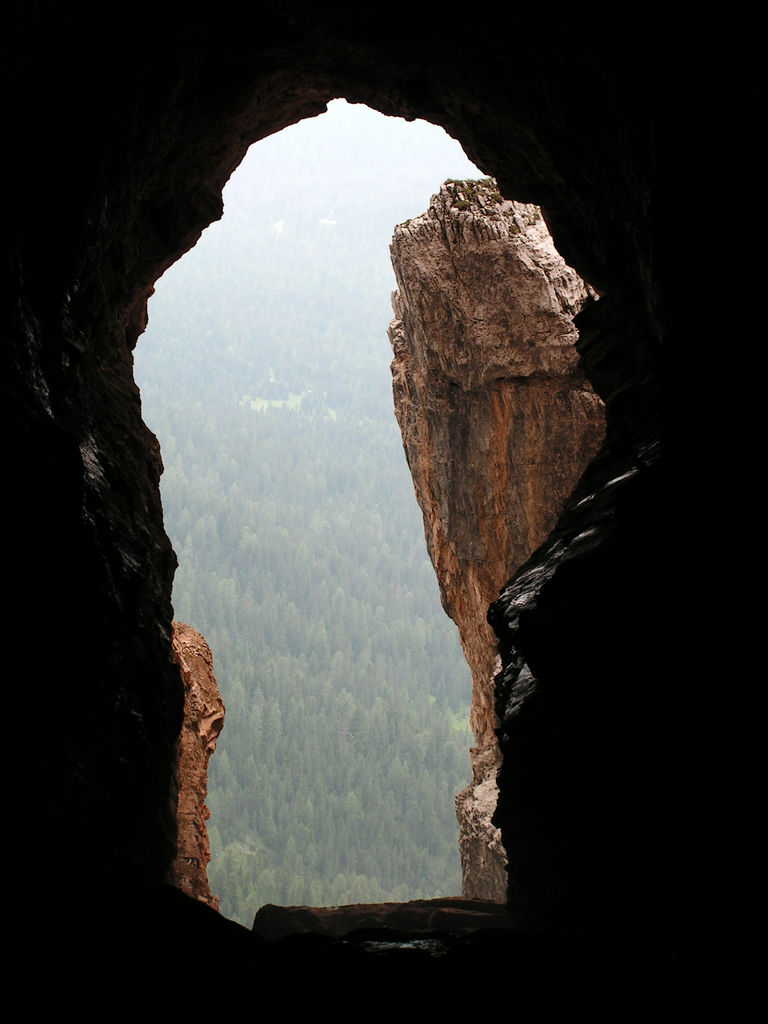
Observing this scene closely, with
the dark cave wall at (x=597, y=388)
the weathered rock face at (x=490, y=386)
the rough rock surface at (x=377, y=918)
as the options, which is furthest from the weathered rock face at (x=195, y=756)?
the weathered rock face at (x=490, y=386)

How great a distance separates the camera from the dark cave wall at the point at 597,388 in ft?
23.2

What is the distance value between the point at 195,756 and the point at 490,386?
11718mm

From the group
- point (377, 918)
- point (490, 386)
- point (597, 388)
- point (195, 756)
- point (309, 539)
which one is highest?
point (309, 539)

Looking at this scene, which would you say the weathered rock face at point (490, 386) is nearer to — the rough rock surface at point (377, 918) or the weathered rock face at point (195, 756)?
the rough rock surface at point (377, 918)

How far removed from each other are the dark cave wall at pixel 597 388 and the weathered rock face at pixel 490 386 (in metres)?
7.66

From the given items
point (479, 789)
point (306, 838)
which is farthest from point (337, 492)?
point (479, 789)

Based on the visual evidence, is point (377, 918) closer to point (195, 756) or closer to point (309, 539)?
point (195, 756)

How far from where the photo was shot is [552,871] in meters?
11.5

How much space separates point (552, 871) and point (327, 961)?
4.42 metres

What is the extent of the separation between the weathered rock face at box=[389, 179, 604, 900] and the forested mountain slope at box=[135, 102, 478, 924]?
137 ft

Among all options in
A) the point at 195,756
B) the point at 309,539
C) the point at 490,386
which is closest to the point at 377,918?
the point at 195,756

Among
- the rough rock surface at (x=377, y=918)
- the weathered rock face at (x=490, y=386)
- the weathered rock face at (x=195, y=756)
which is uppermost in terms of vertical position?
the weathered rock face at (x=490, y=386)

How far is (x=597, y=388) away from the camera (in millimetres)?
13469

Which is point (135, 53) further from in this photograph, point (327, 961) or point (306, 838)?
point (306, 838)
